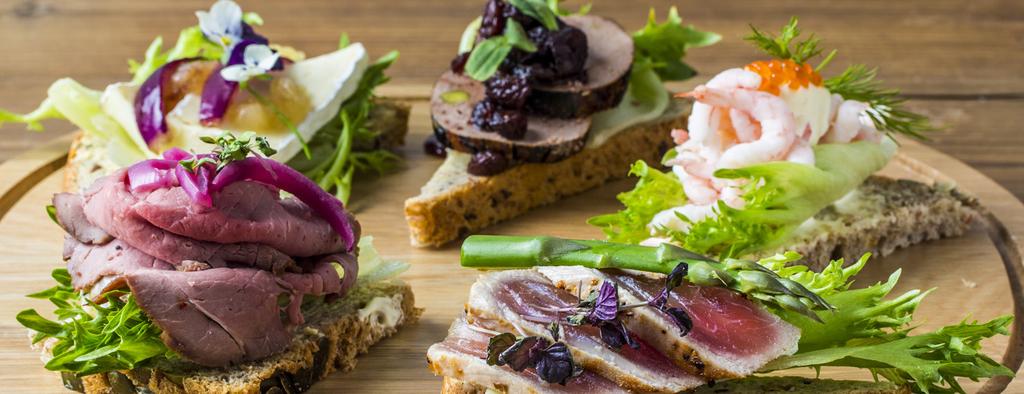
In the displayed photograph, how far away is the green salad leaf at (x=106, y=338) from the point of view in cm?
461

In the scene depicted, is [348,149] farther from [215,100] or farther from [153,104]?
[153,104]

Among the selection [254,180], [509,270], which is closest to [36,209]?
[254,180]

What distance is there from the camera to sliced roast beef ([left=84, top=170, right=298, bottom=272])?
4777mm

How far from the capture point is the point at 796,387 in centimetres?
473

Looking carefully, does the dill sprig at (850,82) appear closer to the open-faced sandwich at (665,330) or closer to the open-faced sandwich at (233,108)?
the open-faced sandwich at (665,330)

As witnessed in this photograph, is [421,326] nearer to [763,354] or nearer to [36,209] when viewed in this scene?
[763,354]

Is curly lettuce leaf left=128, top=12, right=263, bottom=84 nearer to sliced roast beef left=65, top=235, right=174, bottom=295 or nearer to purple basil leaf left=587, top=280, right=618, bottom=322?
sliced roast beef left=65, top=235, right=174, bottom=295

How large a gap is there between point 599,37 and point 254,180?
283 centimetres

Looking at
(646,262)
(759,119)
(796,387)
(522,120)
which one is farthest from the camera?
(522,120)

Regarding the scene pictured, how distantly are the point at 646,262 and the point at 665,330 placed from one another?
325 mm

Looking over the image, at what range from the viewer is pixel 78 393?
509 cm

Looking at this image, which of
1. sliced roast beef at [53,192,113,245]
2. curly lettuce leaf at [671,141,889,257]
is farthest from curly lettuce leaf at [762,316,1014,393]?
sliced roast beef at [53,192,113,245]

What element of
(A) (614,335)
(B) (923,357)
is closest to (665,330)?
(A) (614,335)

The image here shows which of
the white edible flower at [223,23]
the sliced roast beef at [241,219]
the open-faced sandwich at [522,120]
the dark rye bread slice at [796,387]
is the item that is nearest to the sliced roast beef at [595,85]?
the open-faced sandwich at [522,120]
